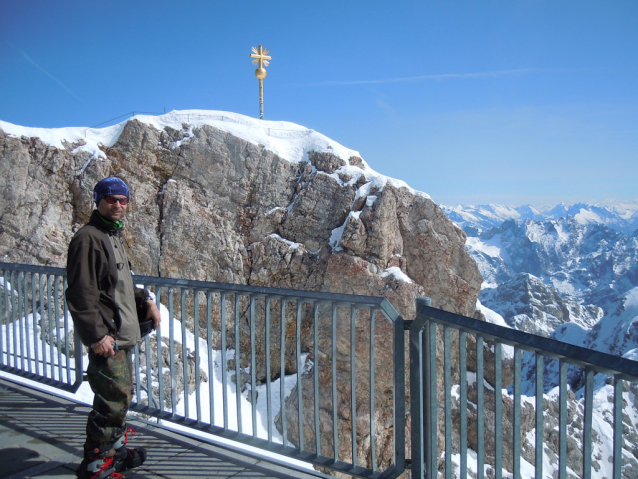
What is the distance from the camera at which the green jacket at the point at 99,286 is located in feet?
9.07

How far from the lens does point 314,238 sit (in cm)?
2245

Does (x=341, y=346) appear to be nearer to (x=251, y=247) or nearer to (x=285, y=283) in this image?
(x=285, y=283)

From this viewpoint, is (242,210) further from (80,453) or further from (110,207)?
(110,207)

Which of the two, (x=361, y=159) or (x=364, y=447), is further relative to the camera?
(x=361, y=159)

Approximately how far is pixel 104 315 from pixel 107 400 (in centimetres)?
61

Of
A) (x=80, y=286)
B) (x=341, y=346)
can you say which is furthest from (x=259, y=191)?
(x=80, y=286)

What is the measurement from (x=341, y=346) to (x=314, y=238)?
18.6 ft

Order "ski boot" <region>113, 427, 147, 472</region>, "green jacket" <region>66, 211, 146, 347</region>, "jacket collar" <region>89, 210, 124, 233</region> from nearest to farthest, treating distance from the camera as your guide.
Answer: "green jacket" <region>66, 211, 146, 347</region> < "jacket collar" <region>89, 210, 124, 233</region> < "ski boot" <region>113, 427, 147, 472</region>

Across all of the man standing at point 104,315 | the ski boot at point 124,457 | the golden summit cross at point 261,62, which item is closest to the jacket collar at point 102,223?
the man standing at point 104,315

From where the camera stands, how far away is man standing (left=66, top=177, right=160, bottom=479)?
2783 mm

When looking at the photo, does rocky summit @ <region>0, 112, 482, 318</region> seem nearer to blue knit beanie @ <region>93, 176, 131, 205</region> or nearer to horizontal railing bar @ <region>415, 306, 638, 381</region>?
horizontal railing bar @ <region>415, 306, 638, 381</region>

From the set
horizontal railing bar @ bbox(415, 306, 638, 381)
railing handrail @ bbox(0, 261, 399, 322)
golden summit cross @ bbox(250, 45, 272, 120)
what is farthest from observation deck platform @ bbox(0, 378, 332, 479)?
golden summit cross @ bbox(250, 45, 272, 120)

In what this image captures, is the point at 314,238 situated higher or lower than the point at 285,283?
higher

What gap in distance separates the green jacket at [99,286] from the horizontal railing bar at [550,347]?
81.7 inches
